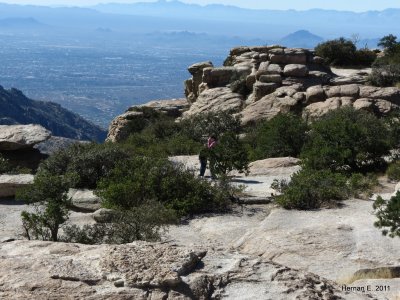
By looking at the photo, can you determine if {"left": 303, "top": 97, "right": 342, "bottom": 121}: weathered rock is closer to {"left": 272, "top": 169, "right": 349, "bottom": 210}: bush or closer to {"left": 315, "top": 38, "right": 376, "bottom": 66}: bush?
{"left": 315, "top": 38, "right": 376, "bottom": 66}: bush

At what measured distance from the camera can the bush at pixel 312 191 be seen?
1516cm

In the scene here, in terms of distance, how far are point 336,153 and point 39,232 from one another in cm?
1098

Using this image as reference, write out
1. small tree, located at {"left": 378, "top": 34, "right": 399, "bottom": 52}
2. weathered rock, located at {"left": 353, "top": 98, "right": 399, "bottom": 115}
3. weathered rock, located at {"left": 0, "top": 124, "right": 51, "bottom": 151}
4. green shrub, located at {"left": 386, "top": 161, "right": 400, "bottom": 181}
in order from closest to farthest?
green shrub, located at {"left": 386, "top": 161, "right": 400, "bottom": 181}
weathered rock, located at {"left": 0, "top": 124, "right": 51, "bottom": 151}
weathered rock, located at {"left": 353, "top": 98, "right": 399, "bottom": 115}
small tree, located at {"left": 378, "top": 34, "right": 399, "bottom": 52}

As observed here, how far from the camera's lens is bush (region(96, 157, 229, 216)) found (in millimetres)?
15633

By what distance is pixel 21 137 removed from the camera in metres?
24.8

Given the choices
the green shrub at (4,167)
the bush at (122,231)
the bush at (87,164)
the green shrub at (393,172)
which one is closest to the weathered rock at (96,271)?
the bush at (122,231)

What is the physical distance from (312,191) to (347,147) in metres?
6.23

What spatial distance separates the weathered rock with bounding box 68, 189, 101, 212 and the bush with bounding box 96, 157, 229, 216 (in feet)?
1.13

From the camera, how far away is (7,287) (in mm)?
6645

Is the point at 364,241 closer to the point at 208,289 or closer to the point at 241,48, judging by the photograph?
the point at 208,289

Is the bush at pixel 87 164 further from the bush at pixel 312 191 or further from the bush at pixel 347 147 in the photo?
the bush at pixel 347 147

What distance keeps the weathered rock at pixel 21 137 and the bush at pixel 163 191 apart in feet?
28.4

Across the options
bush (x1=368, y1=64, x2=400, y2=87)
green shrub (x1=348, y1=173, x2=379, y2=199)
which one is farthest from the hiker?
bush (x1=368, y1=64, x2=400, y2=87)

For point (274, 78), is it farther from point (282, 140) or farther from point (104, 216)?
point (104, 216)
